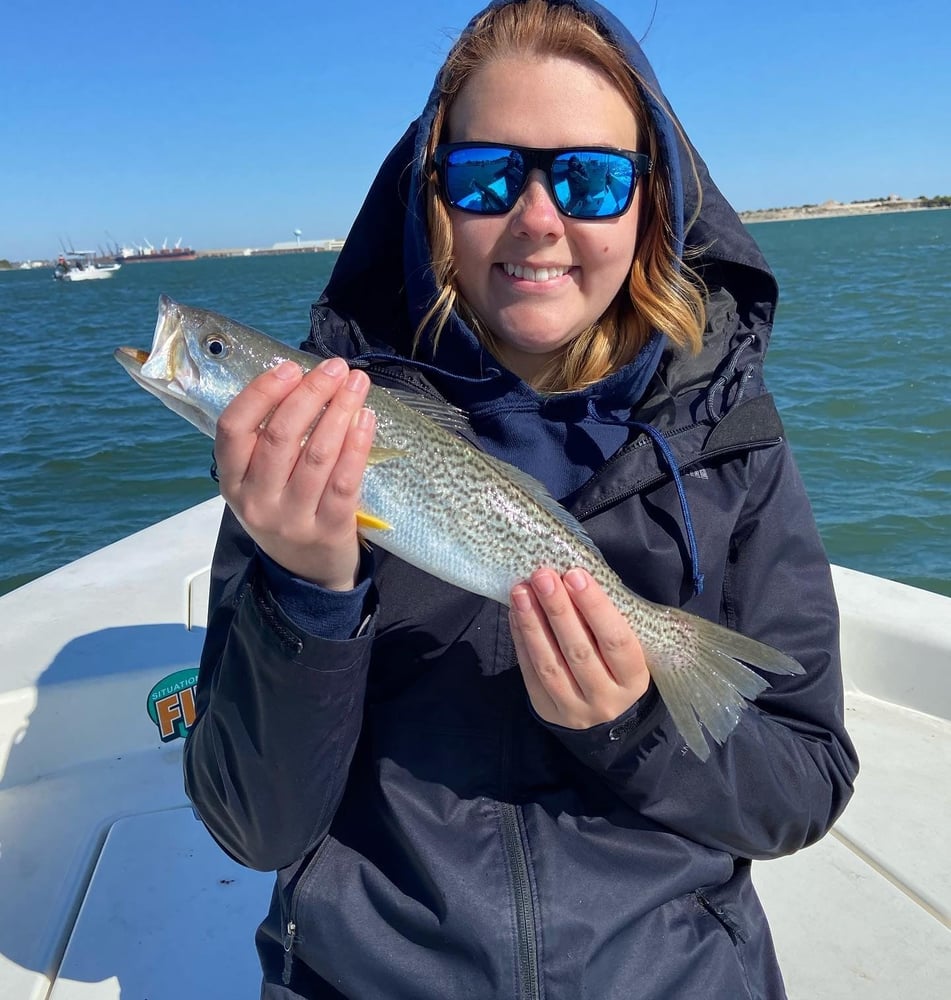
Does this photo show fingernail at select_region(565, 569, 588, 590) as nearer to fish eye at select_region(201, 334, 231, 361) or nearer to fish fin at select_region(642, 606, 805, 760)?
fish fin at select_region(642, 606, 805, 760)

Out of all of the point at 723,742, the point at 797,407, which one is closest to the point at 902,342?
the point at 797,407

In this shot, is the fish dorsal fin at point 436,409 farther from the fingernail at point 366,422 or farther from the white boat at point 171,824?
the white boat at point 171,824

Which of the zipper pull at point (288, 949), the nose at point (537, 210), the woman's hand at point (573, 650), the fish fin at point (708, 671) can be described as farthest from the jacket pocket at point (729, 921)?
the nose at point (537, 210)

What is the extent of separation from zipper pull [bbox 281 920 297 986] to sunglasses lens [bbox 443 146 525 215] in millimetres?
1983

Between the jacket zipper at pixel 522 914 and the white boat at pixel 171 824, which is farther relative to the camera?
the white boat at pixel 171 824

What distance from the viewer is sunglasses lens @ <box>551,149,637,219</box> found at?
2375 mm

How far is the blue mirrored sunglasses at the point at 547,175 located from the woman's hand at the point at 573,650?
1.11 meters

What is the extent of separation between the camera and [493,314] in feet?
8.54

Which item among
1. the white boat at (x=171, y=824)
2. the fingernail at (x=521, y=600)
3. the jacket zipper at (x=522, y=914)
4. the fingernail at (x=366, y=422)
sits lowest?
the white boat at (x=171, y=824)

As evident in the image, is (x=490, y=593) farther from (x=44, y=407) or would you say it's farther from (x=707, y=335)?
(x=44, y=407)

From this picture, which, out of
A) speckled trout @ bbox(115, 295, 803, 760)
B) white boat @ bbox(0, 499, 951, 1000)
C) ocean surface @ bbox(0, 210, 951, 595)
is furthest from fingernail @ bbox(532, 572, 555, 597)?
white boat @ bbox(0, 499, 951, 1000)

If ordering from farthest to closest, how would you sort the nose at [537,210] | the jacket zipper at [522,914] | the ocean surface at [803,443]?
1. the ocean surface at [803,443]
2. the nose at [537,210]
3. the jacket zipper at [522,914]

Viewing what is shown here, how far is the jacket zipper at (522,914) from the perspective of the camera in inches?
74.0

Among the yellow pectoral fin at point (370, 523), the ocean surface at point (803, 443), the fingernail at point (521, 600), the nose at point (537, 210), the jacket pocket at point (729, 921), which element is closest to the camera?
the fingernail at point (521, 600)
